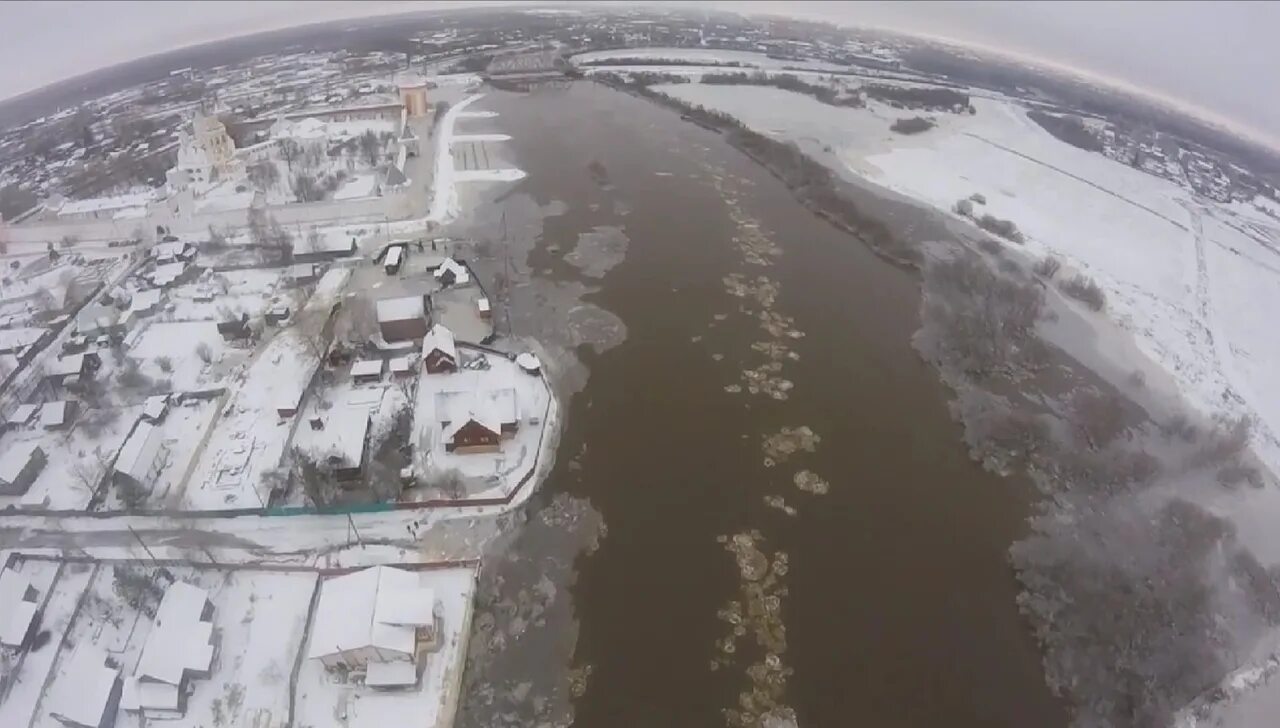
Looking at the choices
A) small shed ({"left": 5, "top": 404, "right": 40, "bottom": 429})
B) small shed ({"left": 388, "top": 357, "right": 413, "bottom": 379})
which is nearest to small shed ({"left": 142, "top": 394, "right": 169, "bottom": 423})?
small shed ({"left": 5, "top": 404, "right": 40, "bottom": 429})

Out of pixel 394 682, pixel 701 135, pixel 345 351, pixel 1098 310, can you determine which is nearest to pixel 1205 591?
pixel 1098 310

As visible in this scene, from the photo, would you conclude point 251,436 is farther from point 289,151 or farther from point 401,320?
point 289,151

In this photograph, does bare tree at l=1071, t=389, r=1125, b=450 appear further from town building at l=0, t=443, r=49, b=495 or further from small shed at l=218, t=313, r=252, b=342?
town building at l=0, t=443, r=49, b=495

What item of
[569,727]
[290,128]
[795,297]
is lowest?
[569,727]

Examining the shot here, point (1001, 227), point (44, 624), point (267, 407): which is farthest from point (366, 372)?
point (1001, 227)

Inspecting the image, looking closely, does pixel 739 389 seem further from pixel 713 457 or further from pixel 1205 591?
pixel 1205 591

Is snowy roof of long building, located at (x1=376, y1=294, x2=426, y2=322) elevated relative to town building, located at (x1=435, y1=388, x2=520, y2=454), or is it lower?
elevated
